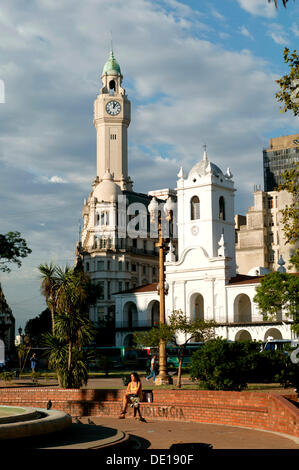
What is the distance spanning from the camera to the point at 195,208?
69.9 meters

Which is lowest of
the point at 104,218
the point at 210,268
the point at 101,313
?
the point at 101,313

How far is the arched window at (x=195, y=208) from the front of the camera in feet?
229

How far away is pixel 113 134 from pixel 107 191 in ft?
51.3

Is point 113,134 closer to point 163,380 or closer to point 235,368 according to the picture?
point 163,380

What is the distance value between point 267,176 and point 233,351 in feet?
296

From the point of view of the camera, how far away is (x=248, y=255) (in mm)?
99938

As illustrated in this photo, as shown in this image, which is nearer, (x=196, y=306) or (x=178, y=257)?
(x=196, y=306)

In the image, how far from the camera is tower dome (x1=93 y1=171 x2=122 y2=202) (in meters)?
93.6

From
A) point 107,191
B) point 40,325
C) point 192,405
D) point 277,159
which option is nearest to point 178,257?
point 107,191

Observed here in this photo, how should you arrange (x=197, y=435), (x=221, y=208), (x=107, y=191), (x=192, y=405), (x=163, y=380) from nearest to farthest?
(x=197, y=435)
(x=192, y=405)
(x=163, y=380)
(x=221, y=208)
(x=107, y=191)

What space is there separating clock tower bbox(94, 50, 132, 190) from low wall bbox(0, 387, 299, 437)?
84.2 m

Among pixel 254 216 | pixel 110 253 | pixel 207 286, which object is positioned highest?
pixel 254 216
